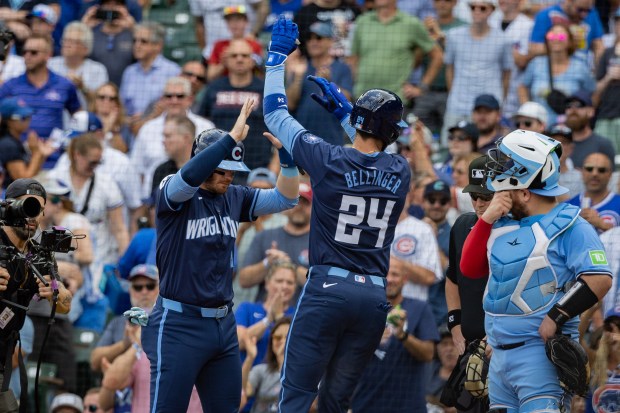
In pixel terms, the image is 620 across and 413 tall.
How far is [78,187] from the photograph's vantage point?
10.8 meters

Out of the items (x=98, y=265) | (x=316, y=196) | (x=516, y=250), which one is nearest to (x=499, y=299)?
(x=516, y=250)

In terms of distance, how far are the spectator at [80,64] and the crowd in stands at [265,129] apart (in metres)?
0.02

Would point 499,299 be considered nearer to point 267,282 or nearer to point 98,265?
point 267,282

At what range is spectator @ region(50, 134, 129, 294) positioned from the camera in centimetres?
1072

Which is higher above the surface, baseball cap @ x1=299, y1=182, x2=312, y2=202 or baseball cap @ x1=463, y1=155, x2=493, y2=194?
baseball cap @ x1=463, y1=155, x2=493, y2=194

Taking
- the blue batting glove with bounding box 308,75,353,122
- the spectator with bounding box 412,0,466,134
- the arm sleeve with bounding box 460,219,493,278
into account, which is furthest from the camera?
the spectator with bounding box 412,0,466,134

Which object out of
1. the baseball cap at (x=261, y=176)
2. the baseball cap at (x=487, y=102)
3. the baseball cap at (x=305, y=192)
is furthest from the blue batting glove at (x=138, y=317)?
the baseball cap at (x=487, y=102)

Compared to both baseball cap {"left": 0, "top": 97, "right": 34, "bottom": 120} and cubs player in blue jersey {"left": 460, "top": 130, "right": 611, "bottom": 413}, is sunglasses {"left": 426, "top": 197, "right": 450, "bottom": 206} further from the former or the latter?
baseball cap {"left": 0, "top": 97, "right": 34, "bottom": 120}

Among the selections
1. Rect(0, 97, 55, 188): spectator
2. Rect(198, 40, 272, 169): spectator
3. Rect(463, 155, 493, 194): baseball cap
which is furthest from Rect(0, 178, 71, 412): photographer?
Rect(198, 40, 272, 169): spectator

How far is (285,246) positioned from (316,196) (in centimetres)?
332

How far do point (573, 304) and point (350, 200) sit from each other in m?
1.30

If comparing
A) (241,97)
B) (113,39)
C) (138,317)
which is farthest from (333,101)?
(113,39)

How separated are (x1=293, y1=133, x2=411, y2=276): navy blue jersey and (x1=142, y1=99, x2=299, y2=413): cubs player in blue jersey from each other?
1.44 ft

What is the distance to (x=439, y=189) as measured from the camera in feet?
32.8
